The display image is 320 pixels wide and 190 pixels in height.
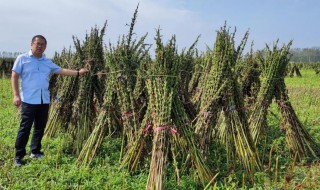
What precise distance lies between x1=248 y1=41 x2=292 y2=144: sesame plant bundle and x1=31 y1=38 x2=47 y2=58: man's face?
3.36 metres

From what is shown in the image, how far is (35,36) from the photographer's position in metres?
4.85

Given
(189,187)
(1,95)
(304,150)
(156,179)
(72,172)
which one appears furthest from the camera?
(1,95)

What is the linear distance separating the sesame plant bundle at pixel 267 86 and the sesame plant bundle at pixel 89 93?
2514 millimetres

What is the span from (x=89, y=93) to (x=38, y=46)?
1.11m

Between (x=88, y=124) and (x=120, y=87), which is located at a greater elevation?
(x=120, y=87)

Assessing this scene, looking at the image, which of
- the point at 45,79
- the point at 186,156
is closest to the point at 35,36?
the point at 45,79

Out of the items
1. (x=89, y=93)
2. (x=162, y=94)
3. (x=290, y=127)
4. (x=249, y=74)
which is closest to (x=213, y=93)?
(x=162, y=94)

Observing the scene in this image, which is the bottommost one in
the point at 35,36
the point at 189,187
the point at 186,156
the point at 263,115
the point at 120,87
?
the point at 189,187

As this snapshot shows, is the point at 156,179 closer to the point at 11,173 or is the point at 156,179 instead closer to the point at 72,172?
the point at 72,172

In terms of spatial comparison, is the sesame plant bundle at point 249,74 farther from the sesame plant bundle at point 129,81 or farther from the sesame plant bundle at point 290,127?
the sesame plant bundle at point 129,81

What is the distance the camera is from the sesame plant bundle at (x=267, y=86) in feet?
17.8

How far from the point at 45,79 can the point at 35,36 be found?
2.02ft

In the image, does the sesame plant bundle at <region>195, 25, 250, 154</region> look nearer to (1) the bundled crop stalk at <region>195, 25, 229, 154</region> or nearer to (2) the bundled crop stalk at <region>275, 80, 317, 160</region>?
(1) the bundled crop stalk at <region>195, 25, 229, 154</region>

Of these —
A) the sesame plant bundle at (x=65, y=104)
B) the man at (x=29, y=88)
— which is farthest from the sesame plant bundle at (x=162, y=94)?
the sesame plant bundle at (x=65, y=104)
